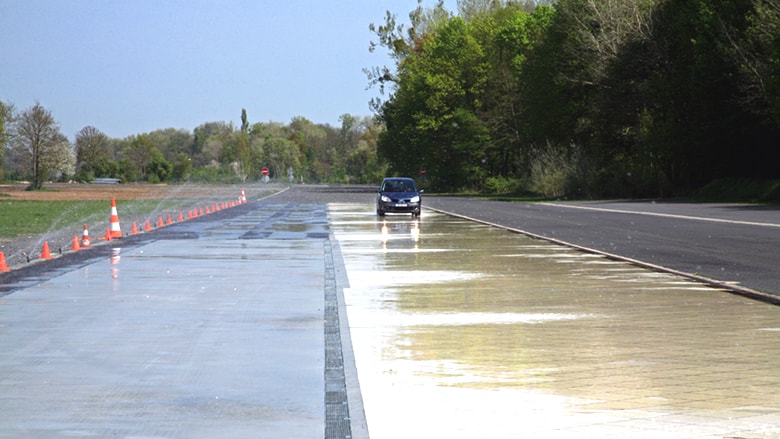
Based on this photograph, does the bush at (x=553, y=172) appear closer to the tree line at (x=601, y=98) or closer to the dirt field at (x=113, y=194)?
the tree line at (x=601, y=98)

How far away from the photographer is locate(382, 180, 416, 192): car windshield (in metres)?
51.7

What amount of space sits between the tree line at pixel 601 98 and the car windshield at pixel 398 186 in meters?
19.8

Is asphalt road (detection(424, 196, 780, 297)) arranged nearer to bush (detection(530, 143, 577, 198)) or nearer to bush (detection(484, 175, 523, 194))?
bush (detection(530, 143, 577, 198))

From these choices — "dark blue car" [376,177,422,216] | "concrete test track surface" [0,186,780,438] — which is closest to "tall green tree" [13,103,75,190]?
"dark blue car" [376,177,422,216]

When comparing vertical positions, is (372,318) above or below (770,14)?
below

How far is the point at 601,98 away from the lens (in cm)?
8012

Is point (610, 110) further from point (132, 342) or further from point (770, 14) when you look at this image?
point (132, 342)

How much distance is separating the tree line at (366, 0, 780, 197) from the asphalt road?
17.4 meters

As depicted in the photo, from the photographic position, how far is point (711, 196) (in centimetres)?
7231

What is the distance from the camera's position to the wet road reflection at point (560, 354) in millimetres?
8227

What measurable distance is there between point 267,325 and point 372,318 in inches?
51.8

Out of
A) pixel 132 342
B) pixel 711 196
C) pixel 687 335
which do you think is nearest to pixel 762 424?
pixel 687 335

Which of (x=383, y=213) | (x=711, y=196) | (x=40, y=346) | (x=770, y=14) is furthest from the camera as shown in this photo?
(x=711, y=196)

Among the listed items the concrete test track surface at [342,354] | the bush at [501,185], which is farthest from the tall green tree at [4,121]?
the concrete test track surface at [342,354]
